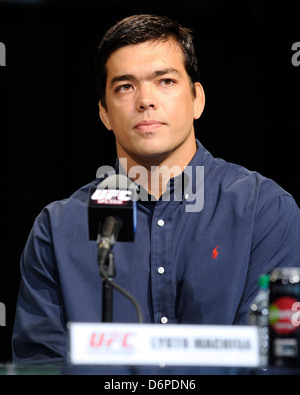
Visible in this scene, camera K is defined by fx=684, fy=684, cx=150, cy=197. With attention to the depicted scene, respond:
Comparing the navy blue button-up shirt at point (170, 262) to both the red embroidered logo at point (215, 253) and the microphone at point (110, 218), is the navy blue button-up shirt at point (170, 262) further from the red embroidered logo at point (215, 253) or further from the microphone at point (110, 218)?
the microphone at point (110, 218)

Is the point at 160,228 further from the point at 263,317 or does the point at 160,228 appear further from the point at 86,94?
the point at 86,94

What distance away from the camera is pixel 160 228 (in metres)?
2.40

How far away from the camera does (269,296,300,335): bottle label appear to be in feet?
4.51

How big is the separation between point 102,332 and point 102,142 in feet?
6.47

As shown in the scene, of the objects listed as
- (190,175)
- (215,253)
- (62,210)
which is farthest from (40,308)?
(190,175)

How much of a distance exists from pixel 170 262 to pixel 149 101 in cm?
58

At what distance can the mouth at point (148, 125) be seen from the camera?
247cm

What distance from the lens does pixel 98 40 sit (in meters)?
3.23

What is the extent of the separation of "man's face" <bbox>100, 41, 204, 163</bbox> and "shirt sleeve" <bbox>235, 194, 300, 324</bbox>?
426 millimetres

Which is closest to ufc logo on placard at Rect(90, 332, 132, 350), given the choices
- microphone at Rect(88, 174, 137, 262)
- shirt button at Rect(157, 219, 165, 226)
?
microphone at Rect(88, 174, 137, 262)

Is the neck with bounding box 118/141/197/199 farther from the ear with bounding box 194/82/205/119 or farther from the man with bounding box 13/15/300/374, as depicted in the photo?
the ear with bounding box 194/82/205/119

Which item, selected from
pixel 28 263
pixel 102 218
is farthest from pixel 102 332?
pixel 28 263

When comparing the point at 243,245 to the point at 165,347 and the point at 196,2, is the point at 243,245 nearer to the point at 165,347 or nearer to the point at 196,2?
the point at 165,347

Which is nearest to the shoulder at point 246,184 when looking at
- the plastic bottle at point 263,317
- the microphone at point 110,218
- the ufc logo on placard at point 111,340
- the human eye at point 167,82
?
the human eye at point 167,82
